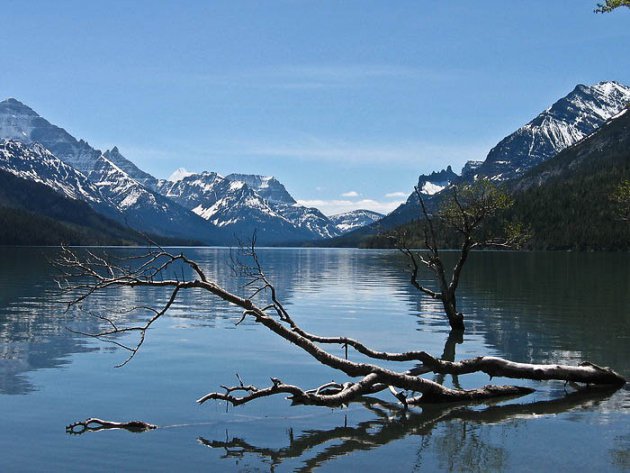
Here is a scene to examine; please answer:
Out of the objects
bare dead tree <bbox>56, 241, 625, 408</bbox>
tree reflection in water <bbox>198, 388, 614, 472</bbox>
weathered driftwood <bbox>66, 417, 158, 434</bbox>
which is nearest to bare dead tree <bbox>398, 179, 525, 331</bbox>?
bare dead tree <bbox>56, 241, 625, 408</bbox>

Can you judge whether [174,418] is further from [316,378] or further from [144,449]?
[316,378]

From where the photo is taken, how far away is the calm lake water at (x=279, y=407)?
17.1m

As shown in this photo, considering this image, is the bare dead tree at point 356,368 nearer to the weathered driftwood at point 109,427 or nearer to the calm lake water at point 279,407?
the calm lake water at point 279,407

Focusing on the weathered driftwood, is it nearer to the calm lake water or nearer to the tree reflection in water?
the calm lake water

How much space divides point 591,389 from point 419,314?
95.3 feet

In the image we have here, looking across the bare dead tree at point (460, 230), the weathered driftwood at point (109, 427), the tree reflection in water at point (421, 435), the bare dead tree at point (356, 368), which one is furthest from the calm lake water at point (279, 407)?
the bare dead tree at point (460, 230)

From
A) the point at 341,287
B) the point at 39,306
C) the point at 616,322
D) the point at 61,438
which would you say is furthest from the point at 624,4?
the point at 341,287

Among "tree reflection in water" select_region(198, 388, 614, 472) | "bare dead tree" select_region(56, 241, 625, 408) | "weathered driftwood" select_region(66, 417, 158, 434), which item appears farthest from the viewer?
"bare dead tree" select_region(56, 241, 625, 408)

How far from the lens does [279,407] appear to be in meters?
23.0

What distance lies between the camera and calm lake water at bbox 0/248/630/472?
1709 cm

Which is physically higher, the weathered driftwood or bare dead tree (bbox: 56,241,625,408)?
bare dead tree (bbox: 56,241,625,408)

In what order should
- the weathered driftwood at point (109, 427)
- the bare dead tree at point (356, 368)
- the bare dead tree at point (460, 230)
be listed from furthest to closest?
1. the bare dead tree at point (460, 230)
2. the bare dead tree at point (356, 368)
3. the weathered driftwood at point (109, 427)

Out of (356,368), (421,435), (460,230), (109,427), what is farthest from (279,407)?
(460,230)

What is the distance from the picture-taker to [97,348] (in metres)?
35.3
